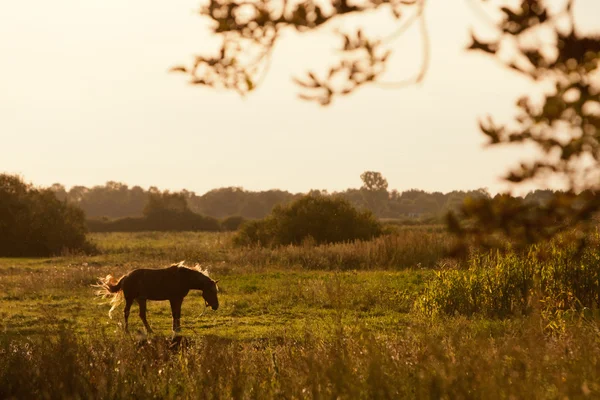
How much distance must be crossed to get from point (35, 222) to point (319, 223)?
16411mm

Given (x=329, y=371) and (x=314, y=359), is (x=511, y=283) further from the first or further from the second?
(x=329, y=371)

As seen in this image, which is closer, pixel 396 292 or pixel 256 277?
pixel 396 292

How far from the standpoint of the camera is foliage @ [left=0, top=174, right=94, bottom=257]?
45656 millimetres

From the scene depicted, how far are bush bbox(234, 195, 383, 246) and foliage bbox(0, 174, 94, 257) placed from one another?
10.7m

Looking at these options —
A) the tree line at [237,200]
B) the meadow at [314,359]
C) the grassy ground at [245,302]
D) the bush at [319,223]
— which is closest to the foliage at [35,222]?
the bush at [319,223]

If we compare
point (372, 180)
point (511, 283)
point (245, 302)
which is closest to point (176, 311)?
point (245, 302)

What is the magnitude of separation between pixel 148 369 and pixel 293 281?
51.8 ft

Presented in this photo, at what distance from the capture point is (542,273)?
1452 cm

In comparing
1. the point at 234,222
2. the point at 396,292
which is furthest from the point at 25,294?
the point at 234,222

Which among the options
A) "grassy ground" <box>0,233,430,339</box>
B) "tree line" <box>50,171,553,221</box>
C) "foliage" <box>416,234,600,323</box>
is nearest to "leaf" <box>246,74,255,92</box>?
"grassy ground" <box>0,233,430,339</box>

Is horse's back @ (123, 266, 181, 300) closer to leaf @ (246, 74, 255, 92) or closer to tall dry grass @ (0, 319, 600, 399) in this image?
tall dry grass @ (0, 319, 600, 399)

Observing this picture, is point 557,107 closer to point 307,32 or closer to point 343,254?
point 307,32

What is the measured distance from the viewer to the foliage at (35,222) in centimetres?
4566

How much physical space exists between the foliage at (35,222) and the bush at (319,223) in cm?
1069
